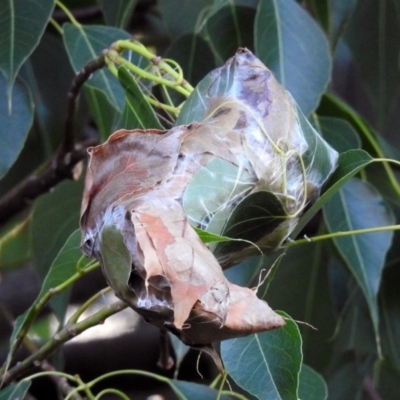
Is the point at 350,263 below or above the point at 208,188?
below

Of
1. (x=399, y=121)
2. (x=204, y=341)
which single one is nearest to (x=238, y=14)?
(x=204, y=341)

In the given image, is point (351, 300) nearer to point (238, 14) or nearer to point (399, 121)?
point (238, 14)

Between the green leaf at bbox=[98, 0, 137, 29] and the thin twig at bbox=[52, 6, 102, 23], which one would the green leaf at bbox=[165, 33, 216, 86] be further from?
the thin twig at bbox=[52, 6, 102, 23]

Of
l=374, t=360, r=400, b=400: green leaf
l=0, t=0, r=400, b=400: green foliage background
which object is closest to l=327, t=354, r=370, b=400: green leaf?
l=0, t=0, r=400, b=400: green foliage background

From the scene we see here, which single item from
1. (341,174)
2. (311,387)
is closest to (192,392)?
(311,387)

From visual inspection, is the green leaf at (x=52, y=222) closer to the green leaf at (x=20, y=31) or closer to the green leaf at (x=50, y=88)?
the green leaf at (x=50, y=88)

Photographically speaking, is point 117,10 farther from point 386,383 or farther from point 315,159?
point 386,383
